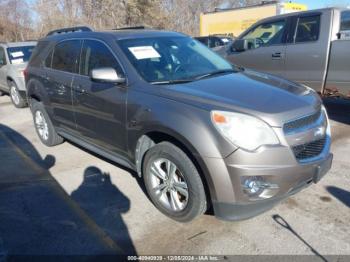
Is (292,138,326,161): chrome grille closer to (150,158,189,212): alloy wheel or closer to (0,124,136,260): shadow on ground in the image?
(150,158,189,212): alloy wheel

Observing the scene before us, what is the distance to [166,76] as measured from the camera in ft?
12.3

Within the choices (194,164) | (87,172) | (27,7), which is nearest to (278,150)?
(194,164)

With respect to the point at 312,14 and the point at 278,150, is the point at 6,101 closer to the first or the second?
the point at 312,14

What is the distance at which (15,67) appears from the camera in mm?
9008

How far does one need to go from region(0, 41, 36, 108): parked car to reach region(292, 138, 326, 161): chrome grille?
7599 mm

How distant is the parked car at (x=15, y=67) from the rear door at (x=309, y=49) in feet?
20.8

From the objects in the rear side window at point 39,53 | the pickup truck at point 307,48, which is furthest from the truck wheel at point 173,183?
the pickup truck at point 307,48

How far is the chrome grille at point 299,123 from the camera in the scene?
118 inches

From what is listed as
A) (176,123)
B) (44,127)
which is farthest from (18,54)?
(176,123)

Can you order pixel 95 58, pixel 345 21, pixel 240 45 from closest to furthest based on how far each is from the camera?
pixel 95 58 → pixel 345 21 → pixel 240 45

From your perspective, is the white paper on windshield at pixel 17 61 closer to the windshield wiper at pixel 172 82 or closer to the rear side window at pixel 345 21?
the windshield wiper at pixel 172 82

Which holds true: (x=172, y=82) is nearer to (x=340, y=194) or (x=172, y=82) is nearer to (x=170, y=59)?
(x=170, y=59)

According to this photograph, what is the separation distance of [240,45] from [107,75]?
14.5 ft

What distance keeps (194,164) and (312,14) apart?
4.67m
